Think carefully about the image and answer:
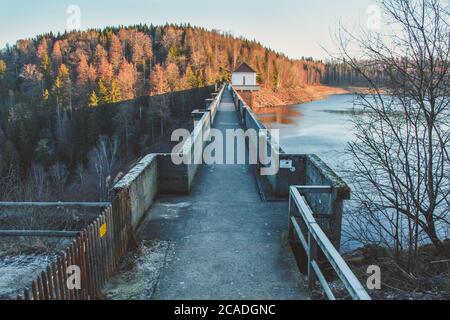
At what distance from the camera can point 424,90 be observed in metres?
5.57

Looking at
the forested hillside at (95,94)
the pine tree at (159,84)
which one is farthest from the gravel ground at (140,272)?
the pine tree at (159,84)

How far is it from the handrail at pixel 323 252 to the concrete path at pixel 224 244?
449 mm

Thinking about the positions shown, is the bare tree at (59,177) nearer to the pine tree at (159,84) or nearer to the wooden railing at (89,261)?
the pine tree at (159,84)

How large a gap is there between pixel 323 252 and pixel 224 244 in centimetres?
201

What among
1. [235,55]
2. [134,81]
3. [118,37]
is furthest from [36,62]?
[235,55]

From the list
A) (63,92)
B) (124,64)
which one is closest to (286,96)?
(124,64)

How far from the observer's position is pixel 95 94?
70.2 meters

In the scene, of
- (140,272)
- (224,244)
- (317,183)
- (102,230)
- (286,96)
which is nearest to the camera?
(102,230)

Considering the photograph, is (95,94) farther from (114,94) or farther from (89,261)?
(89,261)

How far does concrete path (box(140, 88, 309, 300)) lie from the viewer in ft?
14.9

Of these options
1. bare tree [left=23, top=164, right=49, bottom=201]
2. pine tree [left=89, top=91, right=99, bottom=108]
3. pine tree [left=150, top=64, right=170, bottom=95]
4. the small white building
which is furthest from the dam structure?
pine tree [left=150, top=64, right=170, bottom=95]

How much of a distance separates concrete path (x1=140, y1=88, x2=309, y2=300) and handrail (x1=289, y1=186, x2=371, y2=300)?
0.45 meters

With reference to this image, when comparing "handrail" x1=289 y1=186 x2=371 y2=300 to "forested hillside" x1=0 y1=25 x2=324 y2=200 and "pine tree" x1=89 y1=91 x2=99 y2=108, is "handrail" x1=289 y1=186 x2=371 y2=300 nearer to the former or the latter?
"forested hillside" x1=0 y1=25 x2=324 y2=200
